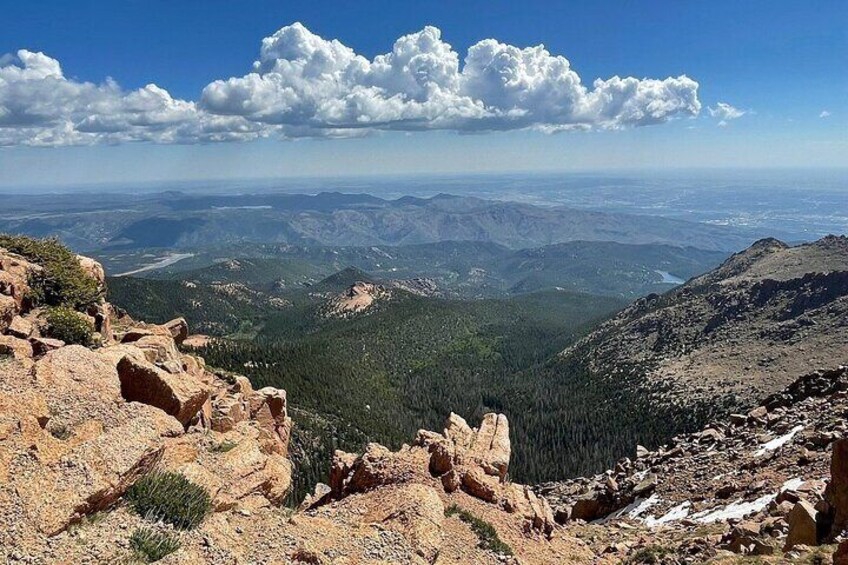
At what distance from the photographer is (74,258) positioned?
1772 inches

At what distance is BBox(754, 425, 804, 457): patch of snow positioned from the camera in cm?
3622

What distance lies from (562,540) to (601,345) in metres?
149

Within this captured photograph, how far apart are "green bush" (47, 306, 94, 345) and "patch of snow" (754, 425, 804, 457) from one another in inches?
1826

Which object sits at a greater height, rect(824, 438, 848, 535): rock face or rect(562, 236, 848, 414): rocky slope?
rect(824, 438, 848, 535): rock face

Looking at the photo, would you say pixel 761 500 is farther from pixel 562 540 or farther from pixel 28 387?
pixel 28 387

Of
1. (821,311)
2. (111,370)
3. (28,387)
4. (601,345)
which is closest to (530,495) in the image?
(111,370)

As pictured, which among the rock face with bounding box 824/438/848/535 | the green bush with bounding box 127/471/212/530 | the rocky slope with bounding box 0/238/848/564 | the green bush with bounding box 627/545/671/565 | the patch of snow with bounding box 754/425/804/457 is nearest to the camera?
the rocky slope with bounding box 0/238/848/564

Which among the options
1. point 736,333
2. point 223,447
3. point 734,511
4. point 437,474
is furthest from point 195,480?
point 736,333

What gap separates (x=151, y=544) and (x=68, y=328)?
2374 cm

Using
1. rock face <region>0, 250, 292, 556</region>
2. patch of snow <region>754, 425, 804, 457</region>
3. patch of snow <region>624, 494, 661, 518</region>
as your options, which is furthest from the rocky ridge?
patch of snow <region>754, 425, 804, 457</region>

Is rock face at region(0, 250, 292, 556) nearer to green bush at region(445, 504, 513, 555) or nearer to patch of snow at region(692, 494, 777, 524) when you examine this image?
green bush at region(445, 504, 513, 555)

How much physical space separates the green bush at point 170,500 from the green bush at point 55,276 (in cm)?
2629

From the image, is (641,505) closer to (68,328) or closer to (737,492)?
(737,492)

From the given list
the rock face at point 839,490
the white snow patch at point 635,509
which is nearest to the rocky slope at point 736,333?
the white snow patch at point 635,509
